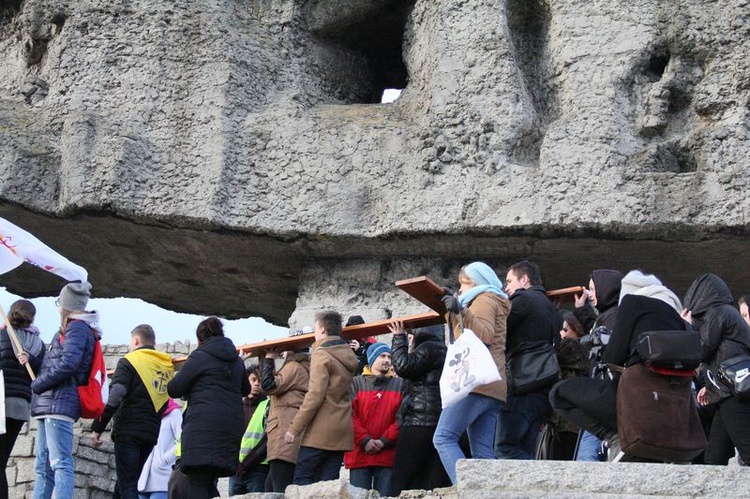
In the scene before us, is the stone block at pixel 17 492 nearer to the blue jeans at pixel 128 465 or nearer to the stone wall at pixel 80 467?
the stone wall at pixel 80 467

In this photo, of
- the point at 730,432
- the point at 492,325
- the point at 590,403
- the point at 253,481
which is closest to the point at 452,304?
the point at 492,325

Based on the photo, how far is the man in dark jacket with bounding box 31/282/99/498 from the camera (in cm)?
771

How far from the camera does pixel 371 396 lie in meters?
8.05

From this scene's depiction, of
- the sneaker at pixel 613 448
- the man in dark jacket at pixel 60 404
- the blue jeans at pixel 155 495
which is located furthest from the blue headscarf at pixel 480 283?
the blue jeans at pixel 155 495

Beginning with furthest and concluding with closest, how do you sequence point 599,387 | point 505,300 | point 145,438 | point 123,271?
1. point 123,271
2. point 145,438
3. point 505,300
4. point 599,387

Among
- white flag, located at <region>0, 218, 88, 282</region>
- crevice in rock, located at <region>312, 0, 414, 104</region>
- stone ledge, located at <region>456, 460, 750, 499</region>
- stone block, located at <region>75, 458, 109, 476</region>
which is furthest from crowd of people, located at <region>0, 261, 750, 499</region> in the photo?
crevice in rock, located at <region>312, 0, 414, 104</region>

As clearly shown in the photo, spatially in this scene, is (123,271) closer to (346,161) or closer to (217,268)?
(217,268)

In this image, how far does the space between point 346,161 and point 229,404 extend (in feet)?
11.1

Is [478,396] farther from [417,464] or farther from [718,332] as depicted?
[718,332]

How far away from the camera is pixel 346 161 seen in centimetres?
1055

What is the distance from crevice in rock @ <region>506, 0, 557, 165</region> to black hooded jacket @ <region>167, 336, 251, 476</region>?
3.50 metres

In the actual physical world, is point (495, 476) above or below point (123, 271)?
below

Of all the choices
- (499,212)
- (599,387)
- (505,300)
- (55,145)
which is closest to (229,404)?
(505,300)

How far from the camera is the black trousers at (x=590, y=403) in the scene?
21.2 feet
